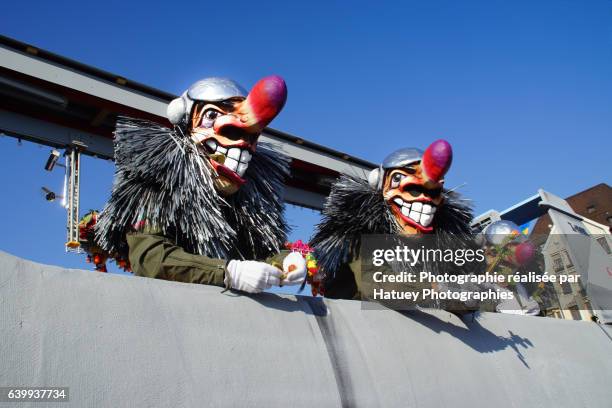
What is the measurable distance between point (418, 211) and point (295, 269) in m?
1.08

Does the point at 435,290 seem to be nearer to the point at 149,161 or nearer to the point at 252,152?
the point at 252,152

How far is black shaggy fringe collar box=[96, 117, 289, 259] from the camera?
2.30 m

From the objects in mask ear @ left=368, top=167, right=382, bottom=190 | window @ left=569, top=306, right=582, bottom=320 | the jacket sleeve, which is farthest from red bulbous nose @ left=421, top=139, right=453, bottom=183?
window @ left=569, top=306, right=582, bottom=320

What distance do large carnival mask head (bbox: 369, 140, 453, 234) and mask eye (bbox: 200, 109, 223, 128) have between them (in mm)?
978

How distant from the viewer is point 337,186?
125 inches

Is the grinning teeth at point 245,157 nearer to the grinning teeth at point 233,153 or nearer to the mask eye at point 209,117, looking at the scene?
the grinning teeth at point 233,153

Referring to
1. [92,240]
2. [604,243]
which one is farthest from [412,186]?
[604,243]

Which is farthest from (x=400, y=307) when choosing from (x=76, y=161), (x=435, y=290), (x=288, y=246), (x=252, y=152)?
(x=76, y=161)

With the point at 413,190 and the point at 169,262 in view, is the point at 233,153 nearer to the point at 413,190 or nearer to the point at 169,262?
the point at 169,262

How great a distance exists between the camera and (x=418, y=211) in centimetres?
305

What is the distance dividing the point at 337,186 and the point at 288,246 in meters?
0.68

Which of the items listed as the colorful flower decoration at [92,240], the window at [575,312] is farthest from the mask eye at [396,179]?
the window at [575,312]

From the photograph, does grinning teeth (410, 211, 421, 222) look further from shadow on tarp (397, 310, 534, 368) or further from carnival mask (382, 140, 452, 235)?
shadow on tarp (397, 310, 534, 368)

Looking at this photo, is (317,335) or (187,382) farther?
(317,335)
